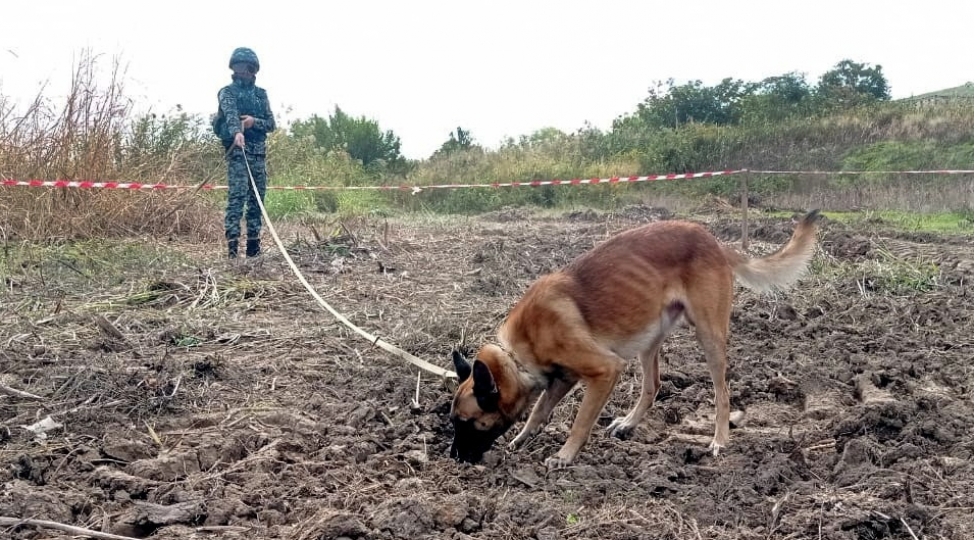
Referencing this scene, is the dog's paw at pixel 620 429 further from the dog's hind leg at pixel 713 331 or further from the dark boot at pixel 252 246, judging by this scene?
the dark boot at pixel 252 246

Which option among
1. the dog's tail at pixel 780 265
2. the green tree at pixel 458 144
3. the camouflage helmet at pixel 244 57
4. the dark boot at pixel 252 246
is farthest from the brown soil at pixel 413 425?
the green tree at pixel 458 144

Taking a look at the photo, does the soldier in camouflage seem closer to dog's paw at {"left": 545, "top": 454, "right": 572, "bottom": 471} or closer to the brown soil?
the brown soil

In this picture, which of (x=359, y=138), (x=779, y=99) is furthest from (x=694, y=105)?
(x=359, y=138)

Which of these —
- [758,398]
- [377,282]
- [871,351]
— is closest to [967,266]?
[871,351]

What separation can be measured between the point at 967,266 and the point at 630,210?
356 inches

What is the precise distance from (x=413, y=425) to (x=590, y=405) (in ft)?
3.17

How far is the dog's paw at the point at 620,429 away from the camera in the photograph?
4.16 m

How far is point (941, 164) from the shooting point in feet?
66.9

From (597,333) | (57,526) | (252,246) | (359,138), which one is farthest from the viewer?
(359,138)

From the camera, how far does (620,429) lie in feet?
13.7

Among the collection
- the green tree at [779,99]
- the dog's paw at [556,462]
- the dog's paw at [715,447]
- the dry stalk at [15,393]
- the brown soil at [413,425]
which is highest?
the green tree at [779,99]

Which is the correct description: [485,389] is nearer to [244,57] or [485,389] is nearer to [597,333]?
[597,333]

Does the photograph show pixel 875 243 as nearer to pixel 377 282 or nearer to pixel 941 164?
pixel 377 282

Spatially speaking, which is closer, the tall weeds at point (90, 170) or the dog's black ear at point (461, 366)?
the dog's black ear at point (461, 366)
